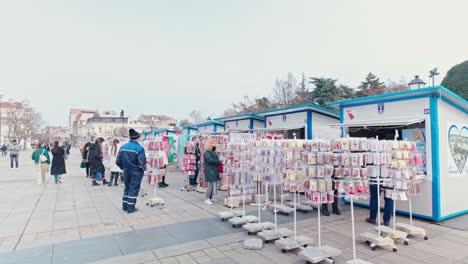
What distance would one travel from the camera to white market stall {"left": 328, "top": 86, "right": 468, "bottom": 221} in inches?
217

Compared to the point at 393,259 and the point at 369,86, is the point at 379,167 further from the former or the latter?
the point at 369,86

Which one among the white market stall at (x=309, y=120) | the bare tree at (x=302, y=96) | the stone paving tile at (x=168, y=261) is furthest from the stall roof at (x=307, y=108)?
the bare tree at (x=302, y=96)

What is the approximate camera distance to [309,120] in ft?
30.2

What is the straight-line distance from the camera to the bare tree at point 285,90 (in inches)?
1095

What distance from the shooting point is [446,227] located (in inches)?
204

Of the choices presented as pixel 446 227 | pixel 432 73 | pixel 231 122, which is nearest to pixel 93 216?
pixel 446 227

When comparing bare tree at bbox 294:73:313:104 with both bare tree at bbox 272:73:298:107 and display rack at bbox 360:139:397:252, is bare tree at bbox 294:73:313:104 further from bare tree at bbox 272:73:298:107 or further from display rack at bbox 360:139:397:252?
display rack at bbox 360:139:397:252

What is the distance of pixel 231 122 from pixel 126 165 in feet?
25.8

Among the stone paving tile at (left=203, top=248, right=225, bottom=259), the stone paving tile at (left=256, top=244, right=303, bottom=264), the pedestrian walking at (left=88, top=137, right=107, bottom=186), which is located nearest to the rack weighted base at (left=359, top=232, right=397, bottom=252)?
the stone paving tile at (left=256, top=244, right=303, bottom=264)

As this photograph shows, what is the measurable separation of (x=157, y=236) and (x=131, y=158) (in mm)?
2290

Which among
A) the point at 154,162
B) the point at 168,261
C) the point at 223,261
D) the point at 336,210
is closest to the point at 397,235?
the point at 336,210

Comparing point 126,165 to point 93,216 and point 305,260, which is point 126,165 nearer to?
point 93,216

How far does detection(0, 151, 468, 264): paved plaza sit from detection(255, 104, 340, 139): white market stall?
312 centimetres

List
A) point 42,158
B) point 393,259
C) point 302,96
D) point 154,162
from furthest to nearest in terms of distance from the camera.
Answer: point 302,96, point 42,158, point 154,162, point 393,259
